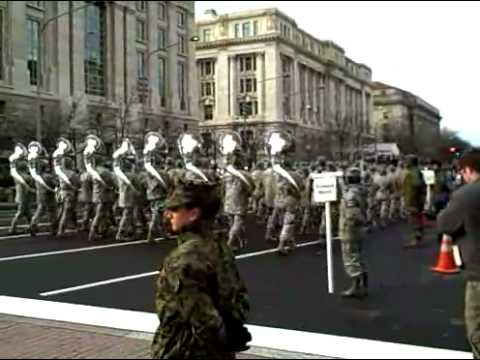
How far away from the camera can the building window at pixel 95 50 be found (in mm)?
56969

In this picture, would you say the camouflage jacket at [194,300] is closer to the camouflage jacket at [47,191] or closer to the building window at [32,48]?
the camouflage jacket at [47,191]

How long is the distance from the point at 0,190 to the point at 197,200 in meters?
31.4

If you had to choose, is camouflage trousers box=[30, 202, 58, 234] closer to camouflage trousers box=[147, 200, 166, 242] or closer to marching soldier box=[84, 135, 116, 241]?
marching soldier box=[84, 135, 116, 241]

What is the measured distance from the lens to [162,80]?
66812 mm

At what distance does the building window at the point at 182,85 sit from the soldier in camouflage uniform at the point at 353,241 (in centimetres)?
6132

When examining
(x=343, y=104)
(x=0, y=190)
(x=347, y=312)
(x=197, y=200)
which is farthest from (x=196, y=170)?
(x=343, y=104)

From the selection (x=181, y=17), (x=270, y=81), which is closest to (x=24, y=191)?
(x=181, y=17)

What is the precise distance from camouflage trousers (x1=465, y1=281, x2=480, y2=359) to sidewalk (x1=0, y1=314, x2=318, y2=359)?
1550 mm

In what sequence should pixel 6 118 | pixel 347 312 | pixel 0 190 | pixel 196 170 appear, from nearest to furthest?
1. pixel 347 312
2. pixel 196 170
3. pixel 0 190
4. pixel 6 118

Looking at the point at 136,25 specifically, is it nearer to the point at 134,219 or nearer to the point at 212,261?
the point at 134,219

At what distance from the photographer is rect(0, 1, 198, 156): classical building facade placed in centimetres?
4603

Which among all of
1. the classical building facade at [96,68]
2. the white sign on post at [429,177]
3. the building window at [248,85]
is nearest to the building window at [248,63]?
the building window at [248,85]

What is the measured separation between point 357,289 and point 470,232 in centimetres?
374

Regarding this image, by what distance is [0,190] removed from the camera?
32250 mm
